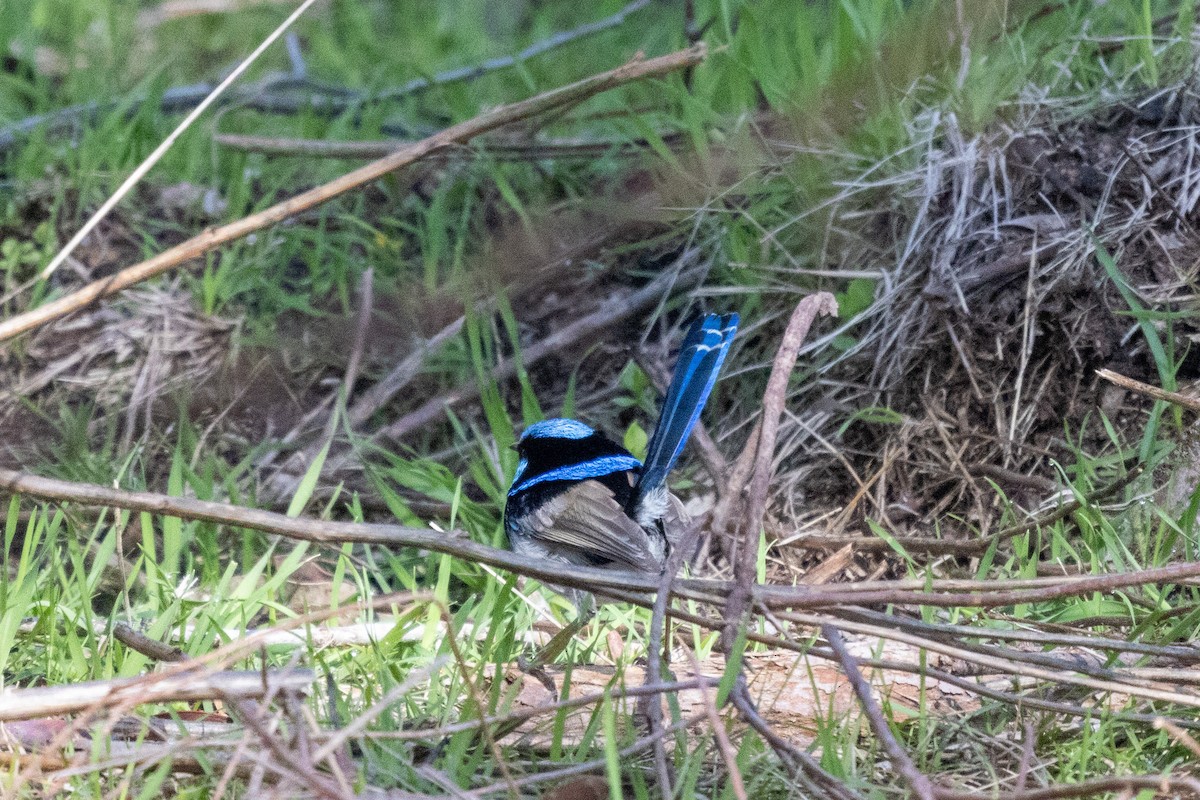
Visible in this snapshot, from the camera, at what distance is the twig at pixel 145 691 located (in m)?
1.78

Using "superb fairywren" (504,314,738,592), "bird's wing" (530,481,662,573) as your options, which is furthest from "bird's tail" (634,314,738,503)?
"bird's wing" (530,481,662,573)

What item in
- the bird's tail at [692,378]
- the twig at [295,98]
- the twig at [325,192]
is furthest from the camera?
the twig at [295,98]

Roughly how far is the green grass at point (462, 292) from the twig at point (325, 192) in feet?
1.73

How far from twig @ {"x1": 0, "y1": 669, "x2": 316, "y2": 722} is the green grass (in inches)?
9.5

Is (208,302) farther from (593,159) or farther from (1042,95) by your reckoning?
(1042,95)

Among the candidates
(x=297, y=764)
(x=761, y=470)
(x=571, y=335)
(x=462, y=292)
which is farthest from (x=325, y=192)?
(x=297, y=764)

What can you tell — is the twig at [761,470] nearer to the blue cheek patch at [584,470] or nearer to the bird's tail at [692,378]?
the bird's tail at [692,378]

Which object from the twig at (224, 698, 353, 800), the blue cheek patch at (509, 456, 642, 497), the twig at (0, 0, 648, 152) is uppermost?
the twig at (0, 0, 648, 152)

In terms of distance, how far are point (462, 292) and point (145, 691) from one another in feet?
8.90

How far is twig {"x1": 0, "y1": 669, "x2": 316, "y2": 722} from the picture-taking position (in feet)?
5.84

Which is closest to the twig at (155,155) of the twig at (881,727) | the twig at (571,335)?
the twig at (571,335)

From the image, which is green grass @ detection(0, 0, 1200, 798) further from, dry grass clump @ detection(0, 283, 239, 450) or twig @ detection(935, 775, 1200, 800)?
twig @ detection(935, 775, 1200, 800)

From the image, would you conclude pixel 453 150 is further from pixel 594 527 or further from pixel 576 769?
pixel 576 769

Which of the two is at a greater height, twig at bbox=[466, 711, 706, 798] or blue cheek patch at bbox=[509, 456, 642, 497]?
twig at bbox=[466, 711, 706, 798]
